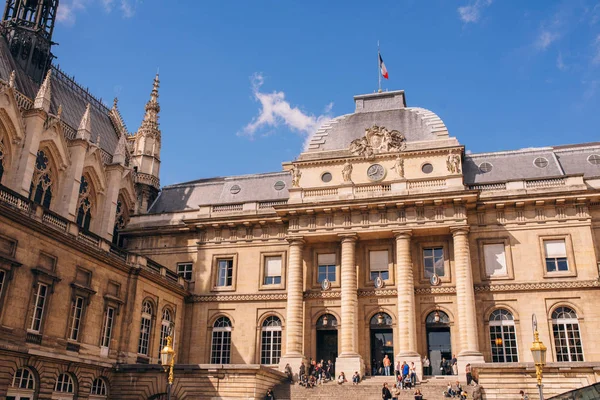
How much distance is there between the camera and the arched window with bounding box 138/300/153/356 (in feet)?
115

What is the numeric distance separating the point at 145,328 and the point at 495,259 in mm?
21077

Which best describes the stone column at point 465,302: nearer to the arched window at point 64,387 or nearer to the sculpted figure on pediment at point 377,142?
the sculpted figure on pediment at point 377,142

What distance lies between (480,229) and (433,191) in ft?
12.2

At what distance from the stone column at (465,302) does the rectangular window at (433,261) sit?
60.5 inches

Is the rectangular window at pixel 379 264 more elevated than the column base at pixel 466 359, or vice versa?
the rectangular window at pixel 379 264

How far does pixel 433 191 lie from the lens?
36031 millimetres

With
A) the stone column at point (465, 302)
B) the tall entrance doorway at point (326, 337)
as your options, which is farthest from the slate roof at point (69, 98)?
the stone column at point (465, 302)

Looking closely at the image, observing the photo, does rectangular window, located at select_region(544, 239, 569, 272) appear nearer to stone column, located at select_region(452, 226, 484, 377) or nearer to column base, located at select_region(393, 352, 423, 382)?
stone column, located at select_region(452, 226, 484, 377)

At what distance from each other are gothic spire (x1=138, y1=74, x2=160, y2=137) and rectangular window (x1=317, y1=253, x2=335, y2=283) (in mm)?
21257

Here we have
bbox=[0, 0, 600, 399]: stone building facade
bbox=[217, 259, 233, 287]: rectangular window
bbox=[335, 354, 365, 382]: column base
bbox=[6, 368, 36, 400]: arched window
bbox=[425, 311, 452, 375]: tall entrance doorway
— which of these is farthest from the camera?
bbox=[217, 259, 233, 287]: rectangular window

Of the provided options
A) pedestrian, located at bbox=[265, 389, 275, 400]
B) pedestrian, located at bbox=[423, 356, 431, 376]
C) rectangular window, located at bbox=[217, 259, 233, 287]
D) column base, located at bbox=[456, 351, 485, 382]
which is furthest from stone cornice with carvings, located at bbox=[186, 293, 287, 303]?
column base, located at bbox=[456, 351, 485, 382]

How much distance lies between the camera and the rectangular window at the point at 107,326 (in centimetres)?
3177

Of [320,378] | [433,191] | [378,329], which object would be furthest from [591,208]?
[320,378]

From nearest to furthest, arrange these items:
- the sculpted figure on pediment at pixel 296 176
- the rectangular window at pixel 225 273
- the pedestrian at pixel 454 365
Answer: the pedestrian at pixel 454 365, the sculpted figure on pediment at pixel 296 176, the rectangular window at pixel 225 273
